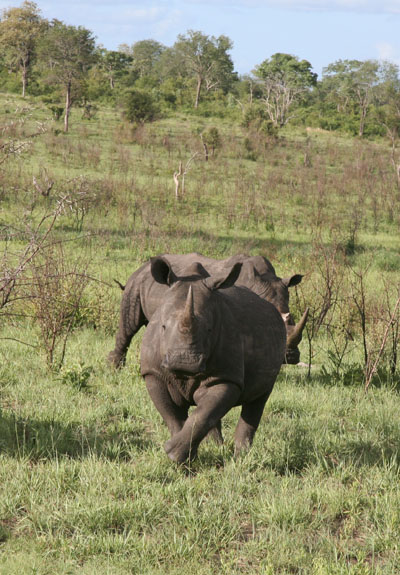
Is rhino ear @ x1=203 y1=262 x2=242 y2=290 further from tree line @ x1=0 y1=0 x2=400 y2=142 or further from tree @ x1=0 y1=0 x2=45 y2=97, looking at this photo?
tree @ x1=0 y1=0 x2=45 y2=97

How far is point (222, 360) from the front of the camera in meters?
3.83

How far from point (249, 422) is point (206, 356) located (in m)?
1.12

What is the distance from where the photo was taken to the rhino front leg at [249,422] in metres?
4.38

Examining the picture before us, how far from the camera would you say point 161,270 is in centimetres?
391

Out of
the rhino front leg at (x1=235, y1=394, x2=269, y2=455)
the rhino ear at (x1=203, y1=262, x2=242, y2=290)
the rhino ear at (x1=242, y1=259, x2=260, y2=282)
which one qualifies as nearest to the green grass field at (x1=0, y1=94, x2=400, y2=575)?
the rhino front leg at (x1=235, y1=394, x2=269, y2=455)

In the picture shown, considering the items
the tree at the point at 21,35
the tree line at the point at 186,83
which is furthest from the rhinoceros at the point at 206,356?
the tree at the point at 21,35

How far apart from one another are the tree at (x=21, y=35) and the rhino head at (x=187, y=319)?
119 ft

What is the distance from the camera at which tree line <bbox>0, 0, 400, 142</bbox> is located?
32719 millimetres

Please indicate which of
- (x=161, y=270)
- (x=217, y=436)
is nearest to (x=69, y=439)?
(x=217, y=436)

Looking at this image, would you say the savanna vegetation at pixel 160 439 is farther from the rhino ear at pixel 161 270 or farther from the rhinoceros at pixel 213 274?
the rhino ear at pixel 161 270

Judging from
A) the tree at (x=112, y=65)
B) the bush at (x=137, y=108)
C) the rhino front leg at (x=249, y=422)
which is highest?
the tree at (x=112, y=65)

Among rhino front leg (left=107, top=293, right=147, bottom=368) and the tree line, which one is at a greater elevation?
the tree line

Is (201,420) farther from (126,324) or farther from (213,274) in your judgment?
(126,324)

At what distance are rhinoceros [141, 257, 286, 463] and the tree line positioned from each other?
18546 mm
